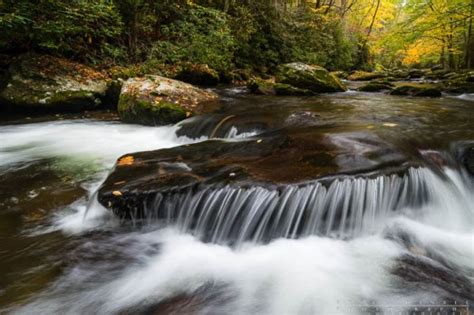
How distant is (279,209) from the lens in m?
3.18

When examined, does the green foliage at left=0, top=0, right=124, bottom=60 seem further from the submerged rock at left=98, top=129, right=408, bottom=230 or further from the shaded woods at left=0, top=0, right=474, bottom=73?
the submerged rock at left=98, top=129, right=408, bottom=230

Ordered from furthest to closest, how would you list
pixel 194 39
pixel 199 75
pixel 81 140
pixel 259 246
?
pixel 199 75
pixel 194 39
pixel 81 140
pixel 259 246

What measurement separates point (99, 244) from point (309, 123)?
152 inches

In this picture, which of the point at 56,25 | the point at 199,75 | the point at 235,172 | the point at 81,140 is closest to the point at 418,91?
the point at 199,75

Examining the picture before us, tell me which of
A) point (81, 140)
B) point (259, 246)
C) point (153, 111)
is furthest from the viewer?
point (153, 111)

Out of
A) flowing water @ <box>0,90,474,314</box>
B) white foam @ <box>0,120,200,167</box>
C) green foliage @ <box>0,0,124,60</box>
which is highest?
green foliage @ <box>0,0,124,60</box>

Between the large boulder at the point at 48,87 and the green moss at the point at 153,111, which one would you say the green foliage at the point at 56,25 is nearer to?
the large boulder at the point at 48,87

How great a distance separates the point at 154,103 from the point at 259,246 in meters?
5.31

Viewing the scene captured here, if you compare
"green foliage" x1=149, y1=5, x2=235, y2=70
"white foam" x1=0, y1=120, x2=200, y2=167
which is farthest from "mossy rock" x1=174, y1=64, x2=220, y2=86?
"white foam" x1=0, y1=120, x2=200, y2=167

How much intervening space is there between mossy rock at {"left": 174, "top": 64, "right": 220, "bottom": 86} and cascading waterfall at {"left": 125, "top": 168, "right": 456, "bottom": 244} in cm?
883

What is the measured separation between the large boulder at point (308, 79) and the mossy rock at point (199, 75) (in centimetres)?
259

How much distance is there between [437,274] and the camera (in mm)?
2652

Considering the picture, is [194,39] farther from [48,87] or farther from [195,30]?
[48,87]

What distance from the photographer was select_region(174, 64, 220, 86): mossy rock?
38.3 feet
